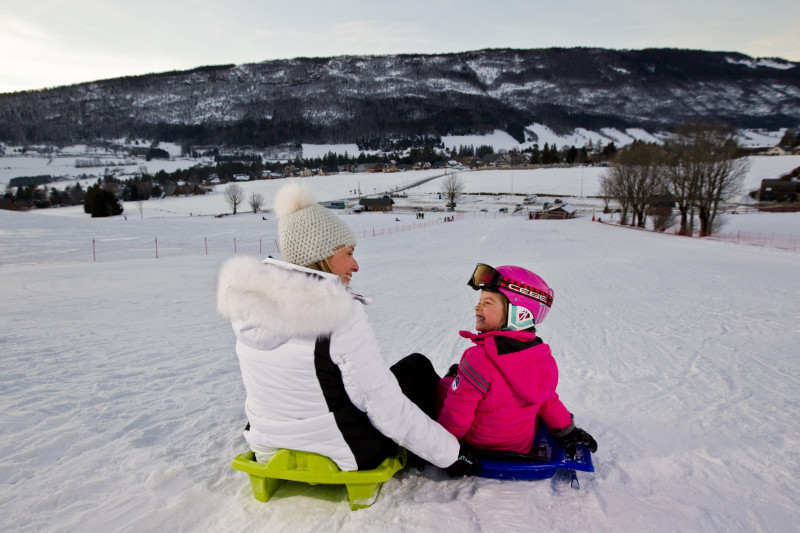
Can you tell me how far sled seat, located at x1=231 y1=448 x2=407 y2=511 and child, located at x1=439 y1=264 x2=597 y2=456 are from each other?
0.56 meters

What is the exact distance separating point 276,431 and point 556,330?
19.5ft

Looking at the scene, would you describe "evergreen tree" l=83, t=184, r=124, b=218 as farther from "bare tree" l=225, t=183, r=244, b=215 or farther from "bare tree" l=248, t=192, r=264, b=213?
"bare tree" l=248, t=192, r=264, b=213

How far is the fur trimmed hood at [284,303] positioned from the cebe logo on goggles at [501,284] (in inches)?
36.5

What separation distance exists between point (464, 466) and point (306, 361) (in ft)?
3.89

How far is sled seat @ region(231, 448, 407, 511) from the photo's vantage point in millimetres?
2250

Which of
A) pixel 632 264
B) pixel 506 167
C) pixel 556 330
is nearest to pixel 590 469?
pixel 556 330

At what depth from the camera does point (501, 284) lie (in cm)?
265

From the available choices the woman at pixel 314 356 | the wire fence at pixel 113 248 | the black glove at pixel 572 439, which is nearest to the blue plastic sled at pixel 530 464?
the black glove at pixel 572 439

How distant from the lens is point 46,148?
185250 millimetres

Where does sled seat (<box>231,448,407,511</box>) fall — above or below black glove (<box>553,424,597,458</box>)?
above

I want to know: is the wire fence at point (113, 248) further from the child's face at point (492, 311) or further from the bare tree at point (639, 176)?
the bare tree at point (639, 176)

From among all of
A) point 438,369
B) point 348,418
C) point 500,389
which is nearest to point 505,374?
point 500,389

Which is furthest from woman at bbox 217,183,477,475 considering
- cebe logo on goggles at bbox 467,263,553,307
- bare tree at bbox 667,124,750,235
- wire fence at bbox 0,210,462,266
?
bare tree at bbox 667,124,750,235

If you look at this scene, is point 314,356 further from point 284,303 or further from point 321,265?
point 321,265
